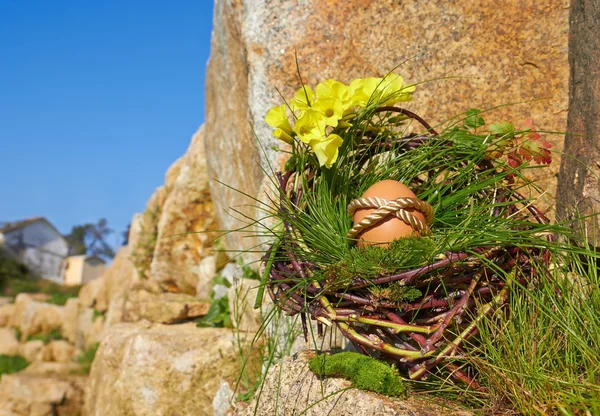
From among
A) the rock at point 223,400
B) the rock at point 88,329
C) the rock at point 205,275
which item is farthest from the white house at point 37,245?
the rock at point 223,400

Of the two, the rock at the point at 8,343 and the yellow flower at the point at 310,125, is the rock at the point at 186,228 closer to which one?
Answer: the yellow flower at the point at 310,125

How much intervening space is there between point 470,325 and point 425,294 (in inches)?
7.2

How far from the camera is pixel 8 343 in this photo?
13.8 m

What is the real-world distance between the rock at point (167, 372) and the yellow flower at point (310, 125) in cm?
201

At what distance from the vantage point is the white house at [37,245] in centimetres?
2616

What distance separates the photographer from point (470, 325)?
1.97 metres

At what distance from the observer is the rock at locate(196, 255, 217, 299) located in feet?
21.3

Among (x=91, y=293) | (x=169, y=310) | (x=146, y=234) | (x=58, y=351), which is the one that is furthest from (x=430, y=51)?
(x=58, y=351)

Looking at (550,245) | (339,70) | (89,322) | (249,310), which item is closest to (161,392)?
(249,310)

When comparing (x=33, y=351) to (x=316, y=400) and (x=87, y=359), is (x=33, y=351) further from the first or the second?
(x=316, y=400)

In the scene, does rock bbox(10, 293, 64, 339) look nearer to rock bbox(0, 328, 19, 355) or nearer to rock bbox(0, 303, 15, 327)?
rock bbox(0, 328, 19, 355)

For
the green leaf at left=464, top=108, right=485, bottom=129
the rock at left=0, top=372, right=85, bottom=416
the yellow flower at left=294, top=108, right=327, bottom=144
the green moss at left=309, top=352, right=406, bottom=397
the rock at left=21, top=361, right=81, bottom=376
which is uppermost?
the green leaf at left=464, top=108, right=485, bottom=129

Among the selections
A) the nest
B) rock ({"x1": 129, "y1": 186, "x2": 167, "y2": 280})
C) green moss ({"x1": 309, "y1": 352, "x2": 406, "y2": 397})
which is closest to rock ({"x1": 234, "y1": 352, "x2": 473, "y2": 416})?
green moss ({"x1": 309, "y1": 352, "x2": 406, "y2": 397})

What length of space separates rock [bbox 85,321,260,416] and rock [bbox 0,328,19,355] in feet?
33.0
